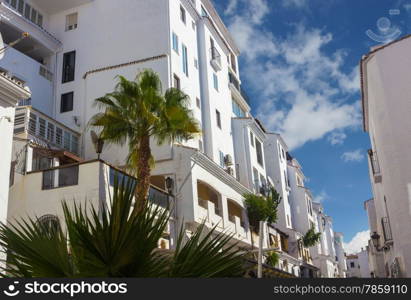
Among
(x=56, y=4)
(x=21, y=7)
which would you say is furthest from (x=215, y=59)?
(x=21, y=7)

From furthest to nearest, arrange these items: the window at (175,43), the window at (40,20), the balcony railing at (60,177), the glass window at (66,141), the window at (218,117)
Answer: the window at (218,117) < the window at (40,20) < the window at (175,43) < the glass window at (66,141) < the balcony railing at (60,177)

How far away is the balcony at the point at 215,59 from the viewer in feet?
113

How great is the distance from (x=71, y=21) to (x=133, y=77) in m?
Result: 8.87

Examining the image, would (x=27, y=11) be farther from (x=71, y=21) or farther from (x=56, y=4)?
(x=71, y=21)

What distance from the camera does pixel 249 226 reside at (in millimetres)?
31344

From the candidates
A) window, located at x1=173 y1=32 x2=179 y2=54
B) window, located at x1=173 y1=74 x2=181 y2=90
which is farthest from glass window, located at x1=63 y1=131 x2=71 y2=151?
window, located at x1=173 y1=32 x2=179 y2=54

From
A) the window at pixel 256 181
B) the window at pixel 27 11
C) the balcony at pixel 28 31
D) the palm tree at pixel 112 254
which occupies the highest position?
the window at pixel 27 11

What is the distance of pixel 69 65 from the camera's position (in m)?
31.1

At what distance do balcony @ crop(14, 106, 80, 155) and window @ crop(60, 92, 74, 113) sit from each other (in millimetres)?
3146

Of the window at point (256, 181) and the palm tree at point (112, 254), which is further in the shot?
the window at point (256, 181)

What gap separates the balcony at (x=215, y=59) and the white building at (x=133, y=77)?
0.11 m

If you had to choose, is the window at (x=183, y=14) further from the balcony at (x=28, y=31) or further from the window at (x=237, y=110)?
the window at (x=237, y=110)

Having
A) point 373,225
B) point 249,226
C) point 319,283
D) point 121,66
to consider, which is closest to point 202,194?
point 249,226

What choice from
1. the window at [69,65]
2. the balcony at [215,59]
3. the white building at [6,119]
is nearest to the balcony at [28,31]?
the window at [69,65]
